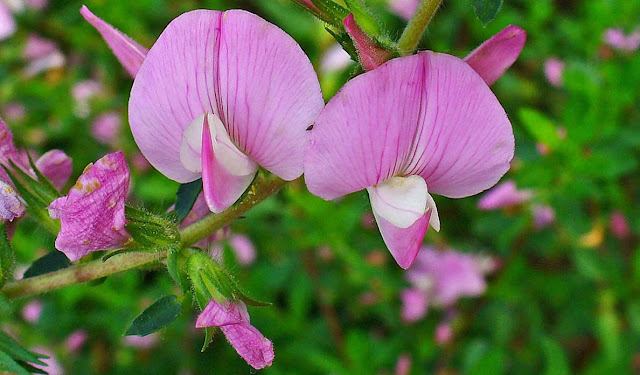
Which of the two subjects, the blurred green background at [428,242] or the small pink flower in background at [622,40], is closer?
the blurred green background at [428,242]

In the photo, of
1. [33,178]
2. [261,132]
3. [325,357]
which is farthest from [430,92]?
[325,357]

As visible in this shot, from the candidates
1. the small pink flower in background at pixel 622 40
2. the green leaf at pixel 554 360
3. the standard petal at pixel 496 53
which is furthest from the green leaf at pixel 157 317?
the small pink flower in background at pixel 622 40

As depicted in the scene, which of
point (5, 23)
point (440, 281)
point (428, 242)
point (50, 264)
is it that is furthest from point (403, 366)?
point (5, 23)

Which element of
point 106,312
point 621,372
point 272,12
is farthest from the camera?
point 272,12

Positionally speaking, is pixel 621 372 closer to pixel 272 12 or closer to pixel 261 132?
pixel 261 132

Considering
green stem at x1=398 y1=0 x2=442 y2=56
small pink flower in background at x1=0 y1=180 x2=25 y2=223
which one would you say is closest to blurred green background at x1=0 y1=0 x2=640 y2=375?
small pink flower in background at x1=0 y1=180 x2=25 y2=223

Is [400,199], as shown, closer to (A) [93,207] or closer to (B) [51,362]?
(A) [93,207]

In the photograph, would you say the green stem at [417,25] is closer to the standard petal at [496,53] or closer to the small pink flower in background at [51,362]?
the standard petal at [496,53]
